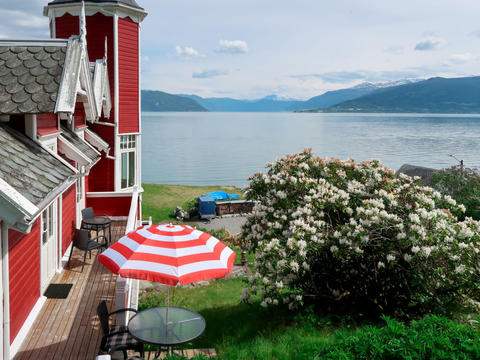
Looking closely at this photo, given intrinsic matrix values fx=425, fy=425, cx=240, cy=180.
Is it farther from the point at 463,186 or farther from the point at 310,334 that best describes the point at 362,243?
the point at 463,186

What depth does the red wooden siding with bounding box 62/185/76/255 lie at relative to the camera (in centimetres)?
1171

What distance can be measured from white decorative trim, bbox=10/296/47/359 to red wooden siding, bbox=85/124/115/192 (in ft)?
34.6

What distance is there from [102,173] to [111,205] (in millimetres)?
3412

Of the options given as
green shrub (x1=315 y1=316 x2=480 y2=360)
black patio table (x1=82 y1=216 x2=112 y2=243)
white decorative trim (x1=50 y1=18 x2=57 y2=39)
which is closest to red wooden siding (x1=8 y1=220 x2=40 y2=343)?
black patio table (x1=82 y1=216 x2=112 y2=243)

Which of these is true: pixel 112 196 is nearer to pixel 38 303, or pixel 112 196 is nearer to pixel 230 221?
pixel 38 303

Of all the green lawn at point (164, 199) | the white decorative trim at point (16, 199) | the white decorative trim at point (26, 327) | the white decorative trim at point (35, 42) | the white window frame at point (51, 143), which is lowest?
the green lawn at point (164, 199)

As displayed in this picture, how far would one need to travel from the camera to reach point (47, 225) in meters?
9.78

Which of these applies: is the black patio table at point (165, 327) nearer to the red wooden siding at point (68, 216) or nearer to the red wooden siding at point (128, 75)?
the red wooden siding at point (68, 216)

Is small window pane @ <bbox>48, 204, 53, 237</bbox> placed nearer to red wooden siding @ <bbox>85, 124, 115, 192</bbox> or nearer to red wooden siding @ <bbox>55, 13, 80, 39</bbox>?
red wooden siding @ <bbox>85, 124, 115, 192</bbox>

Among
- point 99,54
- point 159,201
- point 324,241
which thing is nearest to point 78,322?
point 324,241

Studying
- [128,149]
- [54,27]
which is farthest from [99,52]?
[128,149]

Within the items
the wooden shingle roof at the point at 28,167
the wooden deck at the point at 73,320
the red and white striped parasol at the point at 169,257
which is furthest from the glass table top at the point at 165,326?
the wooden shingle roof at the point at 28,167

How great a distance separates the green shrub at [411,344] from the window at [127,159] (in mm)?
15882

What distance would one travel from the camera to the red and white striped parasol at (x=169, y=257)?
6777 mm
